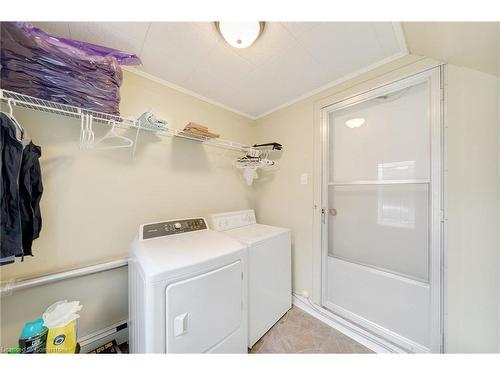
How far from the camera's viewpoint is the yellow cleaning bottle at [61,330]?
3.00ft

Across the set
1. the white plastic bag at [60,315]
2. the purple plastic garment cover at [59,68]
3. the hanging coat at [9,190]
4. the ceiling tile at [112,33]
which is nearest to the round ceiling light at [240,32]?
the ceiling tile at [112,33]

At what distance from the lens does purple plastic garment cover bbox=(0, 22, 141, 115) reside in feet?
2.91

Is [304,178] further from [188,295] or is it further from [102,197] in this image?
[102,197]

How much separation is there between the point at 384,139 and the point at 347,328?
1798 millimetres

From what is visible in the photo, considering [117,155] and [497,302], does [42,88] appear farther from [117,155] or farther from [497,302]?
[497,302]

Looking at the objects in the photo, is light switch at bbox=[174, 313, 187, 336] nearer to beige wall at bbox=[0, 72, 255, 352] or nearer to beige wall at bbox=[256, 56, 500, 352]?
beige wall at bbox=[0, 72, 255, 352]

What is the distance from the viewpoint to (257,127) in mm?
2553

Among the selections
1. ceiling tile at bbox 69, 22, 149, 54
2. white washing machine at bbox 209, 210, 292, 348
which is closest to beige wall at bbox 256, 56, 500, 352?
white washing machine at bbox 209, 210, 292, 348

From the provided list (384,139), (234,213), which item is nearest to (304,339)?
(234,213)

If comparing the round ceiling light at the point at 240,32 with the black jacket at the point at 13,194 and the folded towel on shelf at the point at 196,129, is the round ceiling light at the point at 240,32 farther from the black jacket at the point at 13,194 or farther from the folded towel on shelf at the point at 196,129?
the black jacket at the point at 13,194

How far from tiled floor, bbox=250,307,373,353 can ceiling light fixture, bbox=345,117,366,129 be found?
1.99 m

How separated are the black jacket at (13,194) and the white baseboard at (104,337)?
88cm

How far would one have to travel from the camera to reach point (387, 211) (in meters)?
1.48

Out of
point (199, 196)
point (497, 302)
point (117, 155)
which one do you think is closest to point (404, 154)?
point (497, 302)
